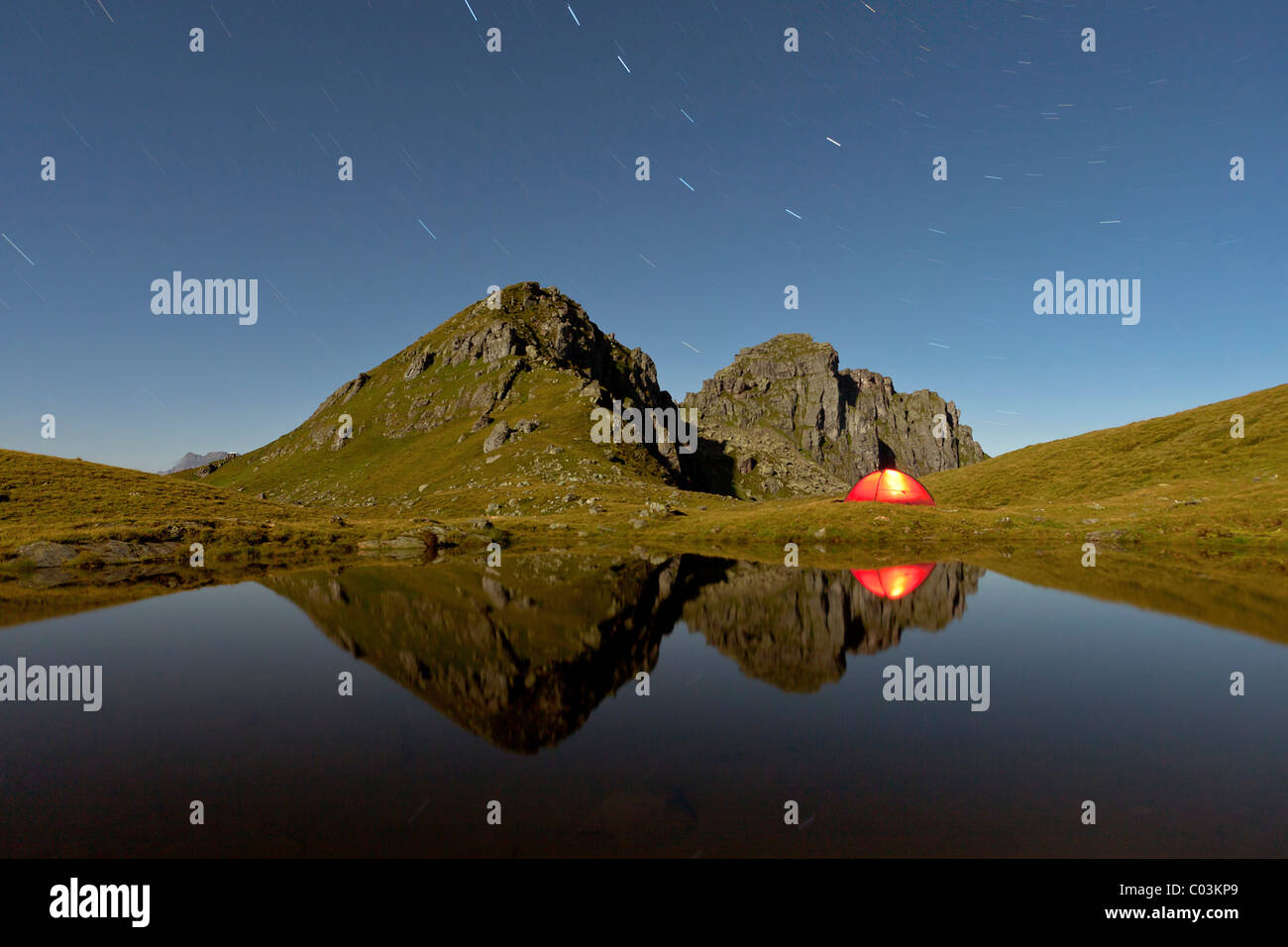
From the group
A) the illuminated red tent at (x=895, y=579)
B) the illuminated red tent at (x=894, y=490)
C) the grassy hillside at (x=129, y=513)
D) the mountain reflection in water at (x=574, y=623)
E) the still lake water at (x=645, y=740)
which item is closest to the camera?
the still lake water at (x=645, y=740)

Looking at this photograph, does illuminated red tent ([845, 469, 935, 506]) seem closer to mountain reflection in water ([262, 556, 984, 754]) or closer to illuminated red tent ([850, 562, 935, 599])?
illuminated red tent ([850, 562, 935, 599])

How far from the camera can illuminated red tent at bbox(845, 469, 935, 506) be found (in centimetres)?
7294

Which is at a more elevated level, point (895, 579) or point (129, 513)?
point (129, 513)

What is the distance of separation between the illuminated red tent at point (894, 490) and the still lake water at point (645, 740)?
171ft

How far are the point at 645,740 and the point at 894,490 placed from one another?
70.4 metres

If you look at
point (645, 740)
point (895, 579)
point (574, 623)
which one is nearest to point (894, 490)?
point (895, 579)

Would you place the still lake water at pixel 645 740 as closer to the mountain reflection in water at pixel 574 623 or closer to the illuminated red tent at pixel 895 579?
the mountain reflection in water at pixel 574 623

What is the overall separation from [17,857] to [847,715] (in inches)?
597

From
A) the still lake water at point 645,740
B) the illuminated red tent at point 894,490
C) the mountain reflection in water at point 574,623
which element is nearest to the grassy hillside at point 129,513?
the mountain reflection in water at point 574,623

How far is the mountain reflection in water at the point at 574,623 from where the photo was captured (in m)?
14.7

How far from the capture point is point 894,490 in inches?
2886

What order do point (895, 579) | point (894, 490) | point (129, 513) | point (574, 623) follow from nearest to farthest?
1. point (574, 623)
2. point (895, 579)
3. point (129, 513)
4. point (894, 490)

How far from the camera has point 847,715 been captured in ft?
43.4

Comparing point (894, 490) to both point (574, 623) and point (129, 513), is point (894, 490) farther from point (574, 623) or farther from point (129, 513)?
point (129, 513)
